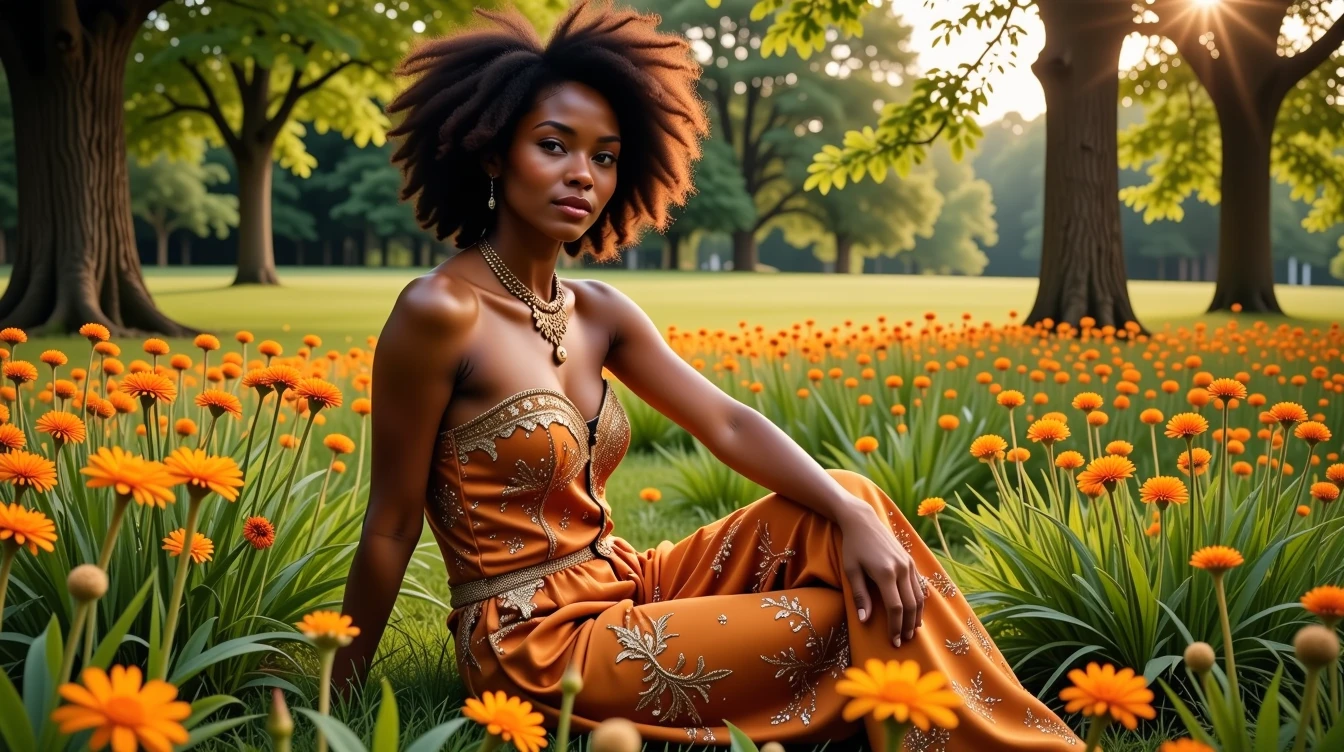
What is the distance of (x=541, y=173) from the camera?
242 cm

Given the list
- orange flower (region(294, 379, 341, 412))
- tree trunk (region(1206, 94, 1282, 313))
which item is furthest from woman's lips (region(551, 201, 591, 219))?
tree trunk (region(1206, 94, 1282, 313))

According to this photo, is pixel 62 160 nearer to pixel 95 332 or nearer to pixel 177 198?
pixel 95 332

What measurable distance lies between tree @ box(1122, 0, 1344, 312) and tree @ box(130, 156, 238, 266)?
3453 centimetres

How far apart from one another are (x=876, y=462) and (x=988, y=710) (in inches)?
100.0

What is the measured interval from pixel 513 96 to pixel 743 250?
41.4 meters

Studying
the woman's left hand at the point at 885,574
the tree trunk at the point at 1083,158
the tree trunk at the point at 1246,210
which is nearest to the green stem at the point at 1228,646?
the woman's left hand at the point at 885,574

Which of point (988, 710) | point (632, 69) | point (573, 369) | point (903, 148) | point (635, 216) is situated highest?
point (903, 148)

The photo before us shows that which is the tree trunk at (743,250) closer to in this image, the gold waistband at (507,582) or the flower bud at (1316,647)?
the gold waistband at (507,582)

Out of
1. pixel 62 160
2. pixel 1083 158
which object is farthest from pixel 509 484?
pixel 62 160

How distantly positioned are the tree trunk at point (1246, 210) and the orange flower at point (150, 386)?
603 inches

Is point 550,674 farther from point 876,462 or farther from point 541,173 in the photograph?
point 876,462

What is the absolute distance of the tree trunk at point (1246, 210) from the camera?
14.7 metres

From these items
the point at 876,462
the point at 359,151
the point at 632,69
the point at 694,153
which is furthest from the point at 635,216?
the point at 359,151

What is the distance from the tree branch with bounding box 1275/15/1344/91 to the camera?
13344 mm
